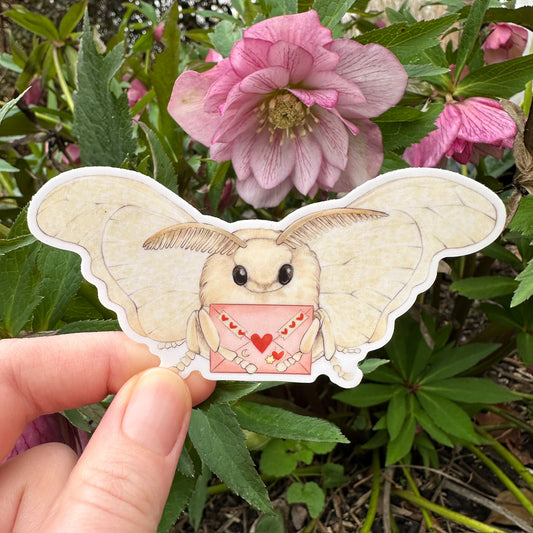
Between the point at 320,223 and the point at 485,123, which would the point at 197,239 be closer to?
the point at 320,223

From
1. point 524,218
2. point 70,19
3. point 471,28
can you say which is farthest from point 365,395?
point 70,19

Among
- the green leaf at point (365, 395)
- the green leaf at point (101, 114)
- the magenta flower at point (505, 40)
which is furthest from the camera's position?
the green leaf at point (365, 395)

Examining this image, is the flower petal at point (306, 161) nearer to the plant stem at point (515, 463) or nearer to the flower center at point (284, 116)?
the flower center at point (284, 116)

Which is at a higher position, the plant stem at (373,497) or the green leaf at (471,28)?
the green leaf at (471,28)

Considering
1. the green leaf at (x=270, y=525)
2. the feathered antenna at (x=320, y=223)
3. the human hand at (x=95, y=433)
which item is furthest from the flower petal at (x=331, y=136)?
the green leaf at (x=270, y=525)

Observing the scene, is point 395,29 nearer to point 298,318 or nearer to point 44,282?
point 298,318

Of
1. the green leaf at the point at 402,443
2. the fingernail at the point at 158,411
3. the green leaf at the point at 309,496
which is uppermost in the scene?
the fingernail at the point at 158,411

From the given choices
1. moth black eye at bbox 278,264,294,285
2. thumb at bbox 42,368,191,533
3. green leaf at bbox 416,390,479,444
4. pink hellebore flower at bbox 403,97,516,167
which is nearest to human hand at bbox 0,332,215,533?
thumb at bbox 42,368,191,533
